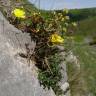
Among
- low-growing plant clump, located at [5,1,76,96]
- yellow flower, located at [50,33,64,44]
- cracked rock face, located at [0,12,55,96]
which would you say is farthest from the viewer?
yellow flower, located at [50,33,64,44]

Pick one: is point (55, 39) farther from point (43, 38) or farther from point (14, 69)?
point (14, 69)

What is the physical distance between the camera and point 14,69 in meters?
6.48

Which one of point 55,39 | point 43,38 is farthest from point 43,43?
point 55,39

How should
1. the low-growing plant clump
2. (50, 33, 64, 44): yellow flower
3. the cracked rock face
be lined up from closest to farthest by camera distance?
the cracked rock face < the low-growing plant clump < (50, 33, 64, 44): yellow flower

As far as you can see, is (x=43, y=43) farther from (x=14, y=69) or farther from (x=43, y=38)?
(x=14, y=69)

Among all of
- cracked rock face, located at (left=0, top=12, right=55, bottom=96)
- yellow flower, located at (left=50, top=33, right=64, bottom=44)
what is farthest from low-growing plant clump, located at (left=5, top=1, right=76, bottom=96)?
cracked rock face, located at (left=0, top=12, right=55, bottom=96)

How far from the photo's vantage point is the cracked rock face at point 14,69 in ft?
20.7

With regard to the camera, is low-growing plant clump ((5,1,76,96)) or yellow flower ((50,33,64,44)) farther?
yellow flower ((50,33,64,44))

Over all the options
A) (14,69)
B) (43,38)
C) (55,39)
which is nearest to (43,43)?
(43,38)

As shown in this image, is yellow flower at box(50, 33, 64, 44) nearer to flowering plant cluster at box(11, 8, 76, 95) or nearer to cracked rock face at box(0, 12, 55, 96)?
flowering plant cluster at box(11, 8, 76, 95)

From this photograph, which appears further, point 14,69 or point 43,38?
point 43,38

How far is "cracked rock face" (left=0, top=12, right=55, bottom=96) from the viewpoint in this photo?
A: 6.32 metres

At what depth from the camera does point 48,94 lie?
7121mm

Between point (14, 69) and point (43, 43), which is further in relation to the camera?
point (43, 43)
